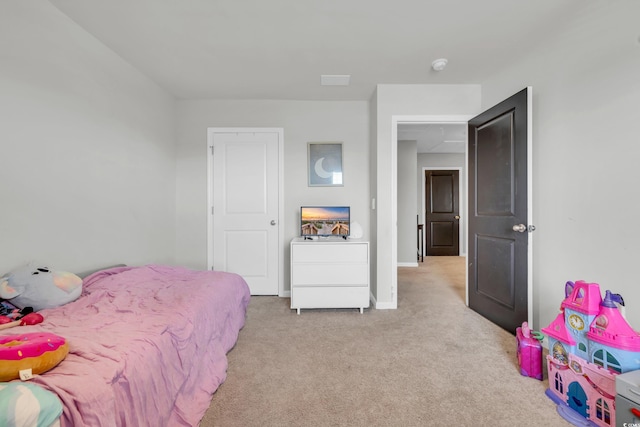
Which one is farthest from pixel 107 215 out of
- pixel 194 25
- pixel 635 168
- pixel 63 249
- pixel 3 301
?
pixel 635 168

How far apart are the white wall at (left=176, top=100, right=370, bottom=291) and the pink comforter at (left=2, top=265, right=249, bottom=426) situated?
1278 mm

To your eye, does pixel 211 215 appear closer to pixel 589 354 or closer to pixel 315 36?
pixel 315 36

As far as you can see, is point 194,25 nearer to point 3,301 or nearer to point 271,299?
point 3,301

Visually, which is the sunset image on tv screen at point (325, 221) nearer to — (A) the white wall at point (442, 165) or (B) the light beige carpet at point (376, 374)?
(B) the light beige carpet at point (376, 374)

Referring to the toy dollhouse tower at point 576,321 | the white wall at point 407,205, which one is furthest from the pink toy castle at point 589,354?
the white wall at point 407,205

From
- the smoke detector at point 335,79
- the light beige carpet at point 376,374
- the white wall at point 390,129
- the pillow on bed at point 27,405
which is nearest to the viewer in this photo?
the pillow on bed at point 27,405

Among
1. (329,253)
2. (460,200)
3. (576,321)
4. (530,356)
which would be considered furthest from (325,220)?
(460,200)

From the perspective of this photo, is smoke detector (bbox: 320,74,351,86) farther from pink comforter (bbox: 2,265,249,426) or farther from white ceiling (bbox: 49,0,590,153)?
pink comforter (bbox: 2,265,249,426)

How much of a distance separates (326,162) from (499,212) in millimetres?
1875

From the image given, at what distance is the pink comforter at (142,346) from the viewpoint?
922 mm

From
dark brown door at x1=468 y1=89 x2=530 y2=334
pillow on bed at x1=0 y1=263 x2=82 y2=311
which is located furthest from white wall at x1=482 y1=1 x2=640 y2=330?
pillow on bed at x1=0 y1=263 x2=82 y2=311

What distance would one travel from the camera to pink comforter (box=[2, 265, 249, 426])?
3.03 ft

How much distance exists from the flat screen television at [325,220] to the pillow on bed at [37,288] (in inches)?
81.1

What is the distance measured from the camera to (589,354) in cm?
142
